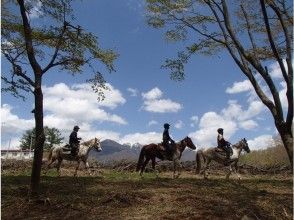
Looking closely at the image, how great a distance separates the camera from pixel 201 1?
20.9 metres

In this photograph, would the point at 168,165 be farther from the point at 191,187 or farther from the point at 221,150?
the point at 191,187

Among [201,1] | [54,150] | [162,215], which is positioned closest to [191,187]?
[162,215]

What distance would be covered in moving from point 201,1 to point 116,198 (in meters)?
10.3

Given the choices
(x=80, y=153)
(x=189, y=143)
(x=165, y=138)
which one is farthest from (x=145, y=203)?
(x=80, y=153)

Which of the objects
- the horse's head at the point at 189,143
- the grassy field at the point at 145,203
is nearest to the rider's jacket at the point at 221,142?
the horse's head at the point at 189,143

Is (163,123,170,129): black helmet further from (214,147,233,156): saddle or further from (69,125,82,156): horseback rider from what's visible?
(69,125,82,156): horseback rider

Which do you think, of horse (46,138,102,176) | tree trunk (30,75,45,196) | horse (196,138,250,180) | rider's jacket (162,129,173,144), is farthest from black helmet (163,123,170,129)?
tree trunk (30,75,45,196)

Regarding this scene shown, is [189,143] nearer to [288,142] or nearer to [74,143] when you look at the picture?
[74,143]

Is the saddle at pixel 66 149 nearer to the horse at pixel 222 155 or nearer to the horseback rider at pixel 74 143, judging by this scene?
the horseback rider at pixel 74 143

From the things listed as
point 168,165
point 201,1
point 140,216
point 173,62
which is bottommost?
point 140,216

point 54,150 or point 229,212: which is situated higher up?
point 54,150

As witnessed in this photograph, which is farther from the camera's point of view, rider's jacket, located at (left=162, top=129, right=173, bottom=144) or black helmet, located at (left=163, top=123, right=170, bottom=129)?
rider's jacket, located at (left=162, top=129, right=173, bottom=144)

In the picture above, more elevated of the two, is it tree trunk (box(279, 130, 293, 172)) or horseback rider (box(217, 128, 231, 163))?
horseback rider (box(217, 128, 231, 163))

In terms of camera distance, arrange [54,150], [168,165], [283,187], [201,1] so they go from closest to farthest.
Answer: [283,187] → [201,1] → [54,150] → [168,165]
